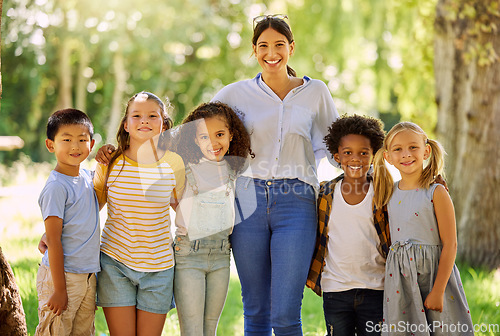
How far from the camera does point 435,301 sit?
2488 millimetres

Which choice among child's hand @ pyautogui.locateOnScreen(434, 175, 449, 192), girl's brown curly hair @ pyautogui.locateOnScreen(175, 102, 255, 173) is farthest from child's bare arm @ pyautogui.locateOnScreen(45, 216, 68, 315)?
child's hand @ pyautogui.locateOnScreen(434, 175, 449, 192)

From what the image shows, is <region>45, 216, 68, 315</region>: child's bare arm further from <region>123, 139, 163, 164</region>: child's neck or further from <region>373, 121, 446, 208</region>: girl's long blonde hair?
<region>373, 121, 446, 208</region>: girl's long blonde hair

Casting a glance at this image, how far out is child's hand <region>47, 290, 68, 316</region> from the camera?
7.79 ft

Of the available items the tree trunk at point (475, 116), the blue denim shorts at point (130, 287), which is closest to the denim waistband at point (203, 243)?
the blue denim shorts at point (130, 287)

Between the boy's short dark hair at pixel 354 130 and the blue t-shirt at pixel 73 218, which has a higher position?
the boy's short dark hair at pixel 354 130

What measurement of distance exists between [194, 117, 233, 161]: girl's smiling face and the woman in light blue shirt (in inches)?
6.0

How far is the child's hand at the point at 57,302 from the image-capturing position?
2.38 metres

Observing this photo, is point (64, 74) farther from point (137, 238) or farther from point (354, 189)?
point (354, 189)

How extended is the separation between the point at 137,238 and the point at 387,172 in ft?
4.09

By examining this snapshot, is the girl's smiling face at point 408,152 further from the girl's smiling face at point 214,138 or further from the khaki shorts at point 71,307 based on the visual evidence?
the khaki shorts at point 71,307

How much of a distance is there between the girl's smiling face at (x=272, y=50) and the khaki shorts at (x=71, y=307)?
4.47 ft

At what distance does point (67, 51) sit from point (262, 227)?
14.3 metres

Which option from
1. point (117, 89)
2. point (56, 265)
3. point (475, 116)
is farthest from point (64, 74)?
point (56, 265)

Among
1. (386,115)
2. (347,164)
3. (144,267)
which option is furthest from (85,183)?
(386,115)
